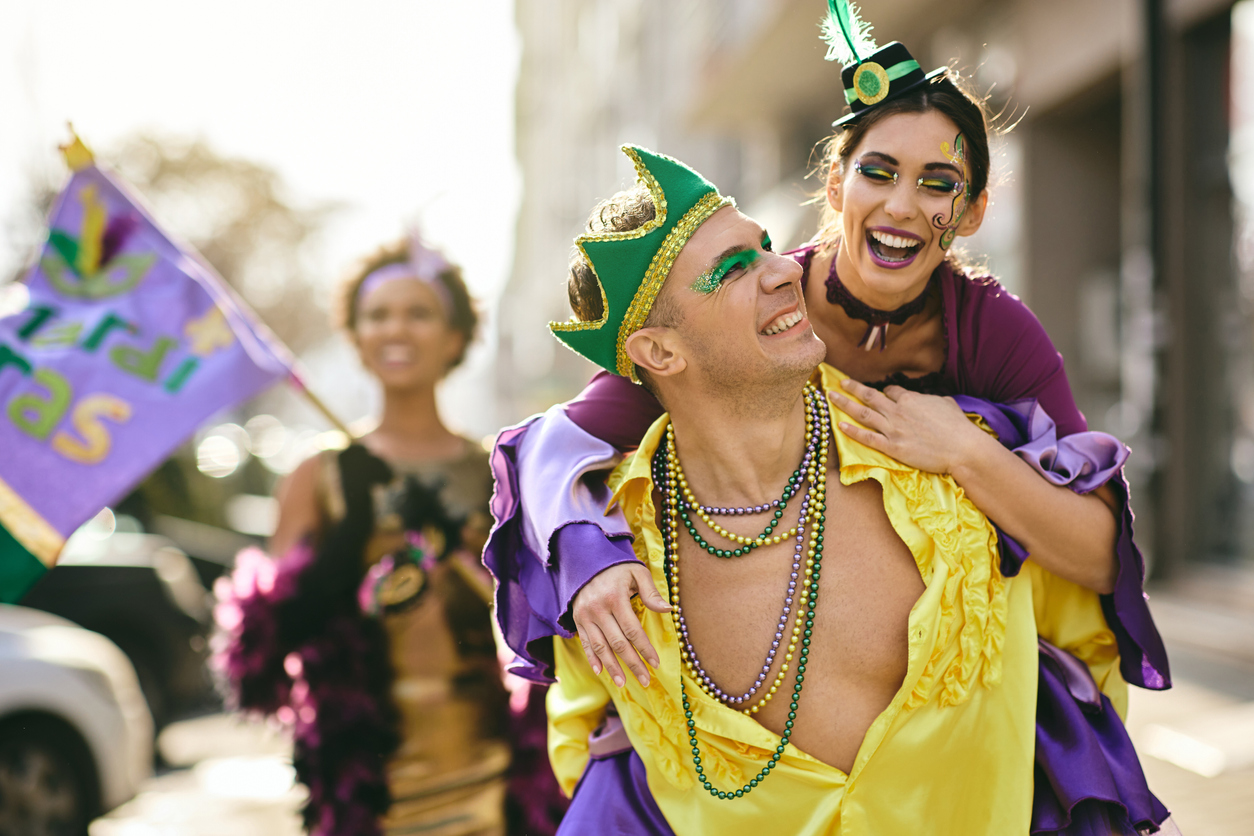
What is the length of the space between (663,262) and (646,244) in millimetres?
47

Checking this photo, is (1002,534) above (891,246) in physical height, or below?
below

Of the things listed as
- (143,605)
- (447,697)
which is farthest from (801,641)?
(143,605)

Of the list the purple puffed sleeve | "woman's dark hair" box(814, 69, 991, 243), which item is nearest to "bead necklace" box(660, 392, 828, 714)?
the purple puffed sleeve

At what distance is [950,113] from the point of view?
216 cm

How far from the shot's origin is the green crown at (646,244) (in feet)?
6.82

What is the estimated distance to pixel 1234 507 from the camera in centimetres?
773

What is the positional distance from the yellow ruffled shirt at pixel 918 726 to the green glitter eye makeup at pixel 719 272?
40 cm

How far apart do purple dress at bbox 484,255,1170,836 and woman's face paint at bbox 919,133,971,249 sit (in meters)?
0.14

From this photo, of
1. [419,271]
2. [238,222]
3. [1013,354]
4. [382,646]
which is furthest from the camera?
[238,222]

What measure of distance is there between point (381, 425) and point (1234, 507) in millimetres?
6495

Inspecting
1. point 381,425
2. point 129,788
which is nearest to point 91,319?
point 381,425

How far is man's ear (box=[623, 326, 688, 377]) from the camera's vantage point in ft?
6.91

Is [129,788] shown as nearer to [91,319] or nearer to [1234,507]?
[91,319]

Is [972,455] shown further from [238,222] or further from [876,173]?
[238,222]
